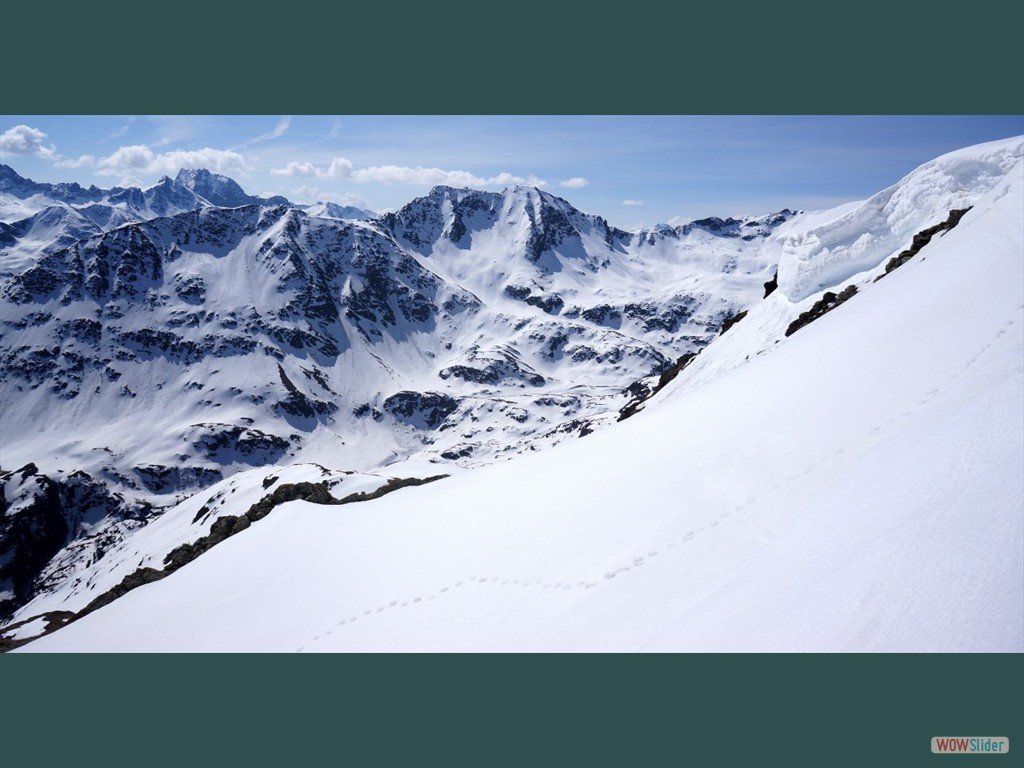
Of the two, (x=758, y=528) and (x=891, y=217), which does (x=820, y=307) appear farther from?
(x=758, y=528)

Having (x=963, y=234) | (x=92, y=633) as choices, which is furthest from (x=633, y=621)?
(x=92, y=633)

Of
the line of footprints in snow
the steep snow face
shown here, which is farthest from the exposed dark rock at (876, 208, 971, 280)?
the line of footprints in snow

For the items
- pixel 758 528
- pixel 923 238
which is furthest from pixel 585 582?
pixel 923 238

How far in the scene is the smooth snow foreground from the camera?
736 centimetres

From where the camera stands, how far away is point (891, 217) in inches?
1181

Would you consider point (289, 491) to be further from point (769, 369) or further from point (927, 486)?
point (927, 486)

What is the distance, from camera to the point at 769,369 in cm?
1532

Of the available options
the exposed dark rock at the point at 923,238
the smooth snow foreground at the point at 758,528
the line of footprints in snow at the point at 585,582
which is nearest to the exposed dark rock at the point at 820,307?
the exposed dark rock at the point at 923,238
